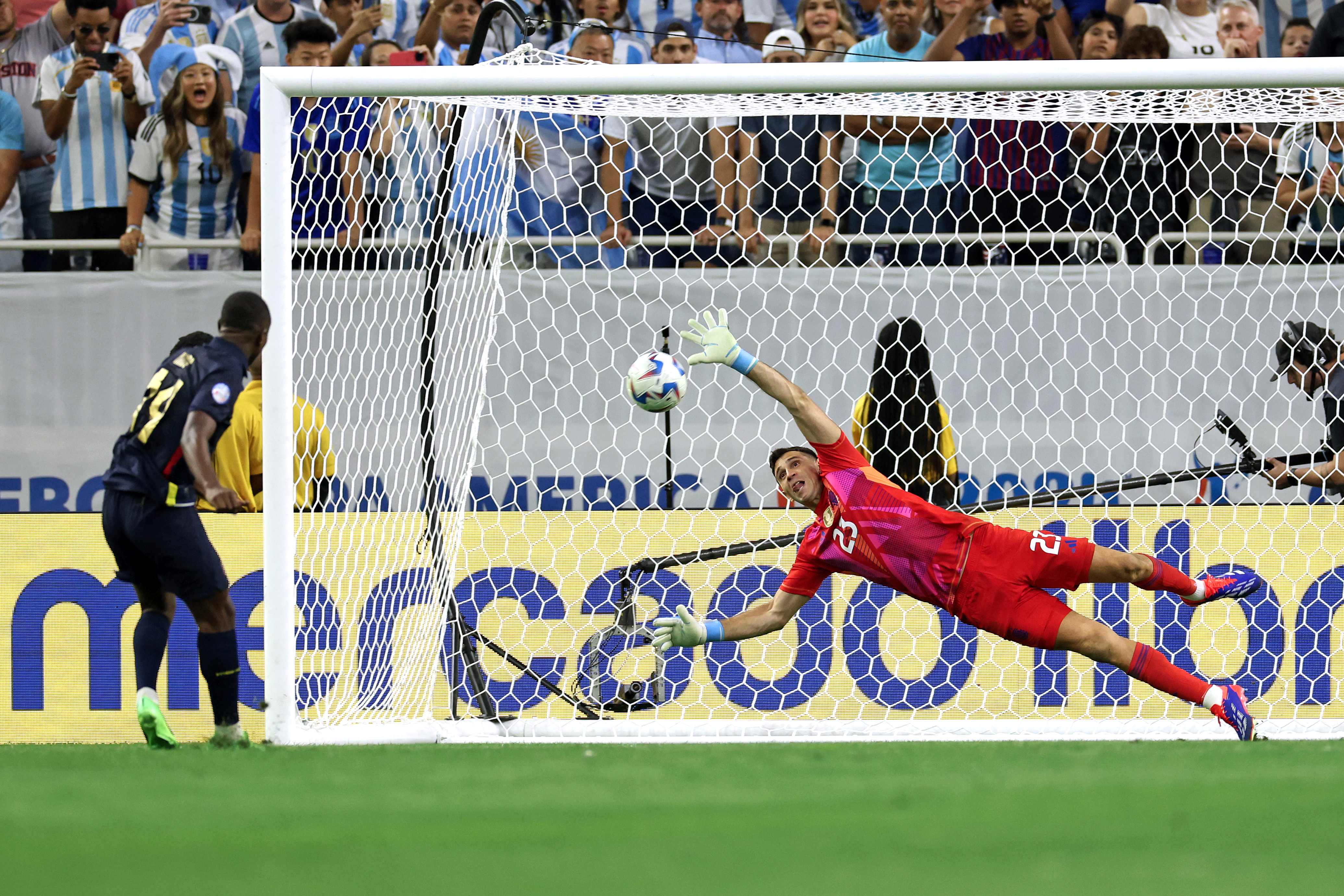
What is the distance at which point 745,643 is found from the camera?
6609 millimetres

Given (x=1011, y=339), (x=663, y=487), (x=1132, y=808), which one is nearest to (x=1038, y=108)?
(x=1011, y=339)

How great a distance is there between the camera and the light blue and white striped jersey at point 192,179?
801cm

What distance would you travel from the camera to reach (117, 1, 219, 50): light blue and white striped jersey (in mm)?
8430

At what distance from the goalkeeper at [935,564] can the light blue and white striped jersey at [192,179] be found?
3.74m

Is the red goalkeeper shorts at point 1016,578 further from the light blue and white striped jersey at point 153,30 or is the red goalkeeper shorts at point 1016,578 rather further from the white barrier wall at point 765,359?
the light blue and white striped jersey at point 153,30

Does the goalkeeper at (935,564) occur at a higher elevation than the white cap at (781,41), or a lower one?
lower

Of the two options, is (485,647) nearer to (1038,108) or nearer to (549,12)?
(1038,108)

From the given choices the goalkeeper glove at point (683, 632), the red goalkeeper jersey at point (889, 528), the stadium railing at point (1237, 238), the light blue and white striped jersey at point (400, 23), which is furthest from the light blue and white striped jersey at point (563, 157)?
the stadium railing at point (1237, 238)

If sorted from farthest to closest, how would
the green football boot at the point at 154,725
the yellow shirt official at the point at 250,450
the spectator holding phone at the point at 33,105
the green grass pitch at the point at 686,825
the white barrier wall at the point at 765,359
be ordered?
the spectator holding phone at the point at 33,105 < the white barrier wall at the point at 765,359 < the yellow shirt official at the point at 250,450 < the green football boot at the point at 154,725 < the green grass pitch at the point at 686,825

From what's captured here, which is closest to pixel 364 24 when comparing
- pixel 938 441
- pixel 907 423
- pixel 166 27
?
pixel 166 27

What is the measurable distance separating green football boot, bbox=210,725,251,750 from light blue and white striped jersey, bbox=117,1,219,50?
4660 mm

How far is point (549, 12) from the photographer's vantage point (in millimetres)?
8711

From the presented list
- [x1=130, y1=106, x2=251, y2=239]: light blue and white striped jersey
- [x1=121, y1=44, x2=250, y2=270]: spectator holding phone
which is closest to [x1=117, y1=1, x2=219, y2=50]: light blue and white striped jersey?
[x1=121, y1=44, x2=250, y2=270]: spectator holding phone

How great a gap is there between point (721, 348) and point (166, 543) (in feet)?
6.62
